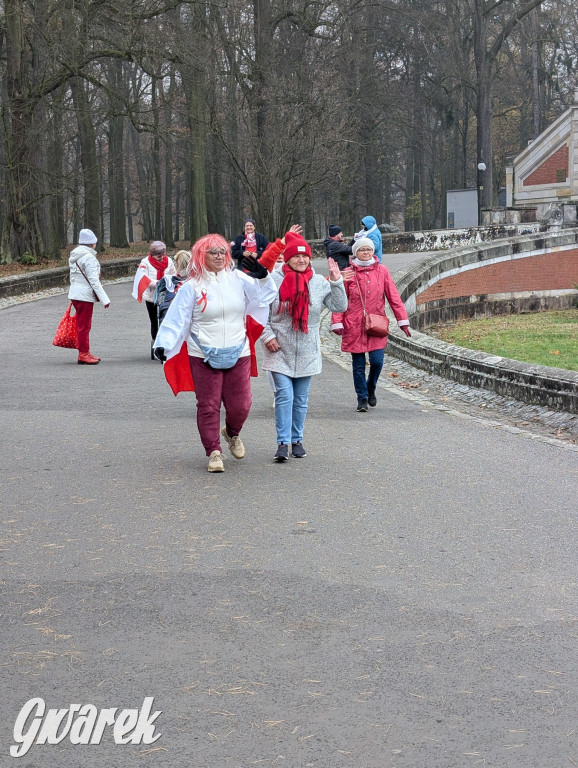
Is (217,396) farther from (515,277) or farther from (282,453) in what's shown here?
(515,277)

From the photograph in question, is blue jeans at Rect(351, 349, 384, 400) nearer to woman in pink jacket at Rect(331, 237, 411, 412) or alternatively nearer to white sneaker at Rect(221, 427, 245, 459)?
woman in pink jacket at Rect(331, 237, 411, 412)

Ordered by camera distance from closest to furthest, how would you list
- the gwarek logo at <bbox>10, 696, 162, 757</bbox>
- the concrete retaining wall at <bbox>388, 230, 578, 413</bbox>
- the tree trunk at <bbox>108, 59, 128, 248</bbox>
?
1. the gwarek logo at <bbox>10, 696, 162, 757</bbox>
2. the concrete retaining wall at <bbox>388, 230, 578, 413</bbox>
3. the tree trunk at <bbox>108, 59, 128, 248</bbox>

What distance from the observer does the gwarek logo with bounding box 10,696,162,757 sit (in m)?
3.66

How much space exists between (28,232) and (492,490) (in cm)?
2545

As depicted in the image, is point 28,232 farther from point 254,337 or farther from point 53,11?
point 254,337

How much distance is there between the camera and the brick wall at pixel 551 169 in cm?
4812

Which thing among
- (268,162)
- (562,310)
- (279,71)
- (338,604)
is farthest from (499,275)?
(338,604)

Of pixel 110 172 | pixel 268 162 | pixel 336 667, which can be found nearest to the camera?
pixel 336 667

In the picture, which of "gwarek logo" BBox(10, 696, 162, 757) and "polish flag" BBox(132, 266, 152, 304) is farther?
"polish flag" BBox(132, 266, 152, 304)

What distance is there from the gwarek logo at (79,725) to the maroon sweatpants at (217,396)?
4199 mm

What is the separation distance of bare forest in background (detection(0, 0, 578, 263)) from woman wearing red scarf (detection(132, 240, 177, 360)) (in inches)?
535

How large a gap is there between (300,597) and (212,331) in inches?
131

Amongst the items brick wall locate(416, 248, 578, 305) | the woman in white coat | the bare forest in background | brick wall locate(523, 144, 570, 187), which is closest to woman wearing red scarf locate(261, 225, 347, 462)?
the woman in white coat

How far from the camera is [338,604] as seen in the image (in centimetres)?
498
